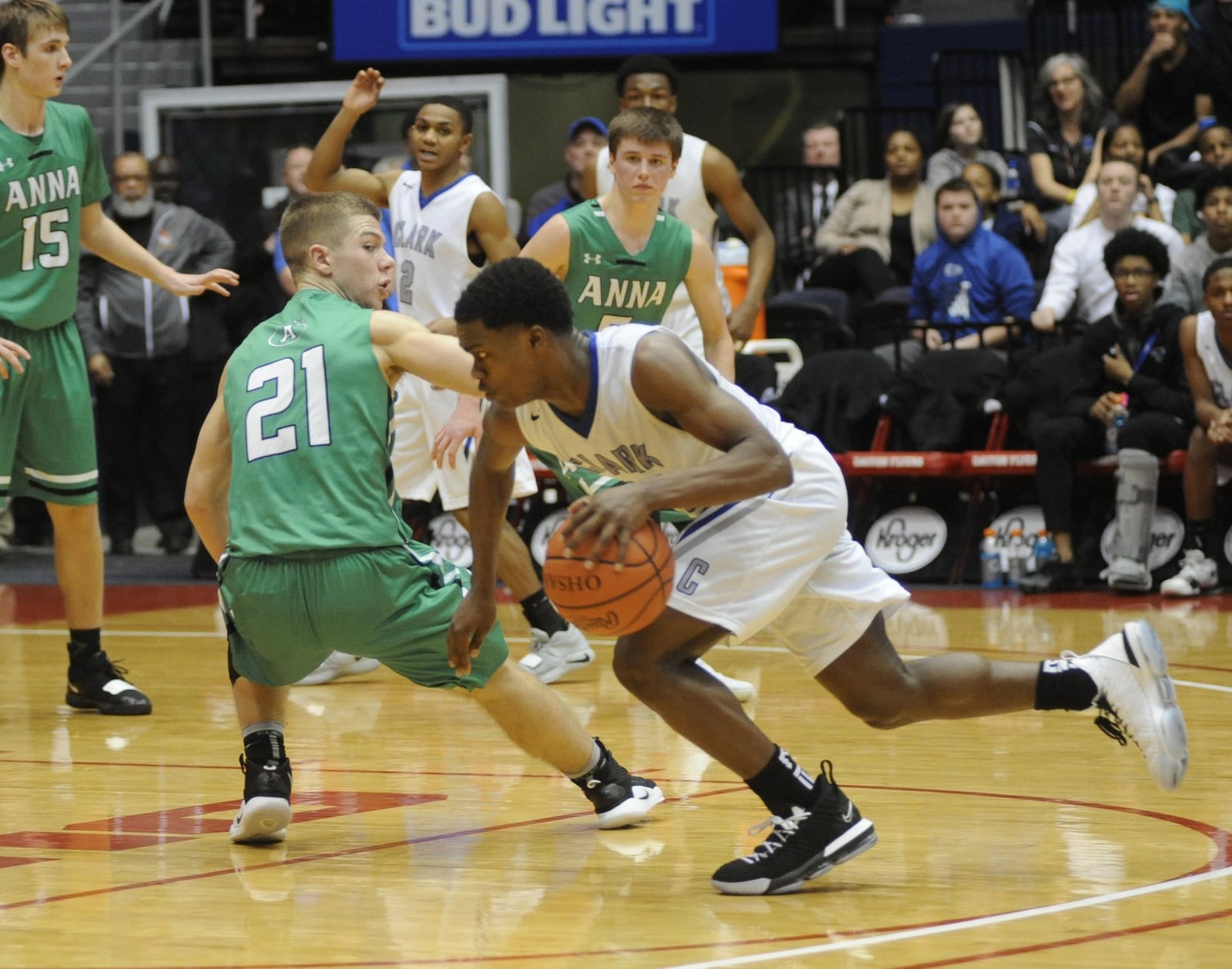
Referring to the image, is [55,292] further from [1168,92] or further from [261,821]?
[1168,92]

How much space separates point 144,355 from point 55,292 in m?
5.32

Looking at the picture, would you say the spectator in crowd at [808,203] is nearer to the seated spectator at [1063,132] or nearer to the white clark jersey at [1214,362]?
the seated spectator at [1063,132]

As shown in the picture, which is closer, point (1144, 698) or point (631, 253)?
point (1144, 698)

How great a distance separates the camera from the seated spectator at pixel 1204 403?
8.80 meters

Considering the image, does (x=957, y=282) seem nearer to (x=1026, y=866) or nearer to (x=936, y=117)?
(x=936, y=117)

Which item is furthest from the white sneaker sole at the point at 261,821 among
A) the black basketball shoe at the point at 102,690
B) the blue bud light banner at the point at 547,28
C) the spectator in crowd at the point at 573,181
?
the blue bud light banner at the point at 547,28

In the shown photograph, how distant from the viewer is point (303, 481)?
13.9ft

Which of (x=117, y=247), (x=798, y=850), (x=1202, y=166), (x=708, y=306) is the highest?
(x=1202, y=166)

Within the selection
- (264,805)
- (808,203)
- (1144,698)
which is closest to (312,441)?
(264,805)

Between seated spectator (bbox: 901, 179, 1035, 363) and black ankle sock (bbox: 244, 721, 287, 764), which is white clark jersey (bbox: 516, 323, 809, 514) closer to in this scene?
black ankle sock (bbox: 244, 721, 287, 764)

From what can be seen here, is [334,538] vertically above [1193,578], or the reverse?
[334,538]

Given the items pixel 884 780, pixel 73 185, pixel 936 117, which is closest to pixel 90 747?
pixel 73 185

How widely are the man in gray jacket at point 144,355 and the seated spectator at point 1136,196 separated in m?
4.93

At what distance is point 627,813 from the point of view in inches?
176
